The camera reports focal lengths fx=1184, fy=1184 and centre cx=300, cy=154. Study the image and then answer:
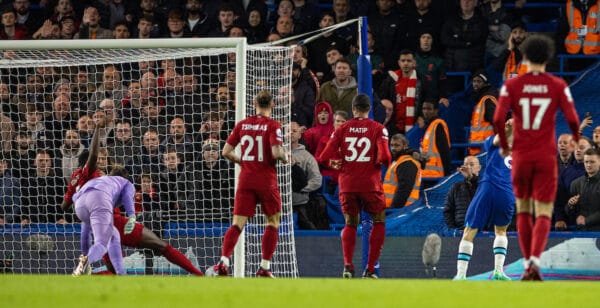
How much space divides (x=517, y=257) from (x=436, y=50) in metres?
4.68

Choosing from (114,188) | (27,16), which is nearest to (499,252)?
(114,188)

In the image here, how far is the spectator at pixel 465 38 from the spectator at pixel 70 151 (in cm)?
578

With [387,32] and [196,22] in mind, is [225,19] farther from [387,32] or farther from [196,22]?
[387,32]

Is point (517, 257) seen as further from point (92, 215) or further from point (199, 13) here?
point (199, 13)

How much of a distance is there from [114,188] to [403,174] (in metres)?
4.26

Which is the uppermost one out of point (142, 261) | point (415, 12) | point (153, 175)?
point (415, 12)

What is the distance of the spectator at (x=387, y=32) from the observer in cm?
1817

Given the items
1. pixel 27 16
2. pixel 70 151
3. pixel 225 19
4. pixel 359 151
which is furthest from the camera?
pixel 27 16

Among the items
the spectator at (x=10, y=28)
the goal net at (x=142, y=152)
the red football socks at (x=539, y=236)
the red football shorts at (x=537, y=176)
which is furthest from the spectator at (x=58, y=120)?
the red football socks at (x=539, y=236)

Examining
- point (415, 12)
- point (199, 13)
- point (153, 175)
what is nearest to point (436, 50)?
point (415, 12)

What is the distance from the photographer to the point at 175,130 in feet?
51.6

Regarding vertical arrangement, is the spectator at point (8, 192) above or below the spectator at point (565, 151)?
below

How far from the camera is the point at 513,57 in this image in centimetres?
A: 1742

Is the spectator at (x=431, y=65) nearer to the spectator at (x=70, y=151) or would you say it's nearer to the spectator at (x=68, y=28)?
the spectator at (x=70, y=151)
